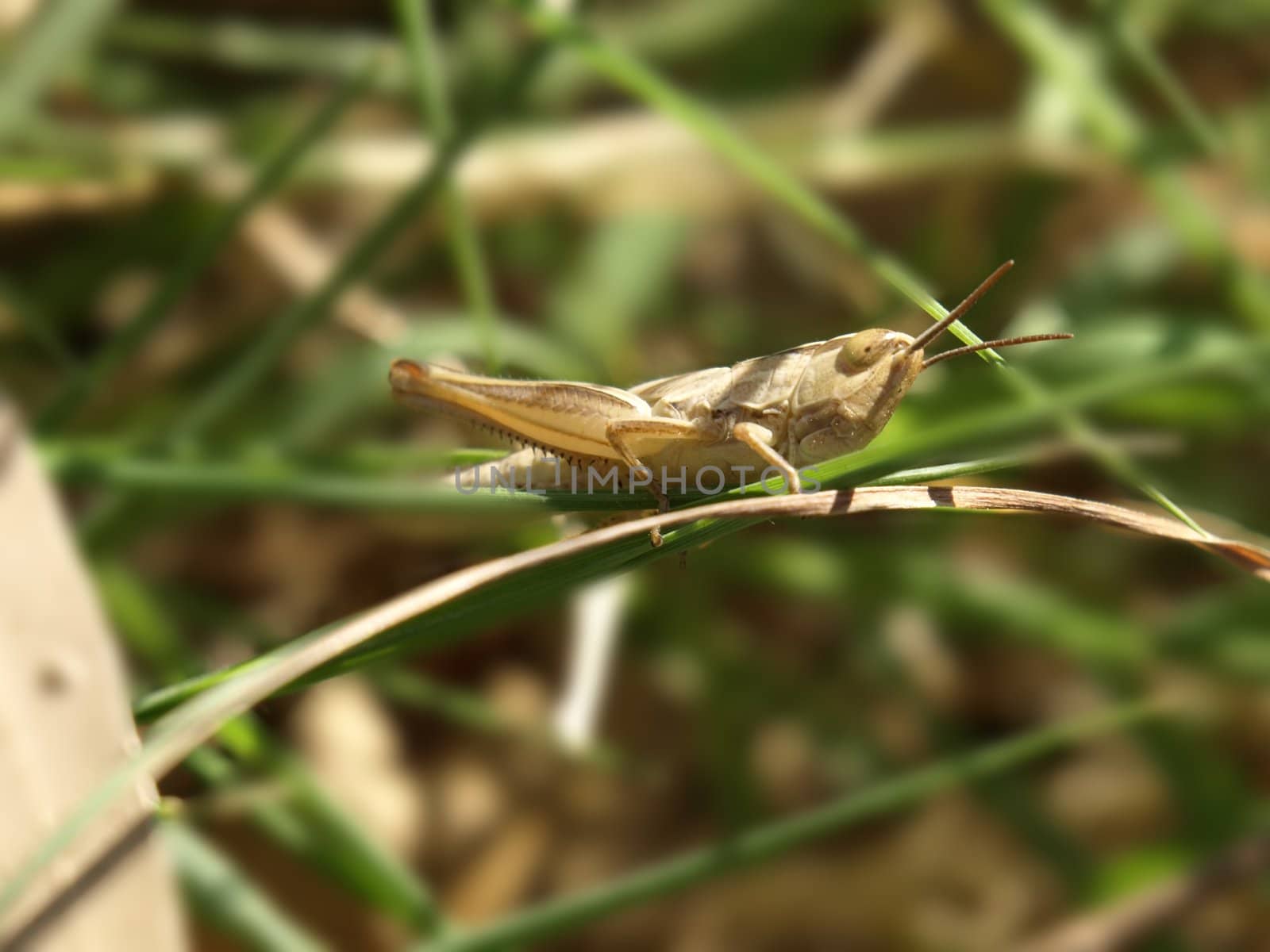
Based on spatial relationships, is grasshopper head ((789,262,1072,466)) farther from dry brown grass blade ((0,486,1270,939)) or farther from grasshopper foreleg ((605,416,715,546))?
dry brown grass blade ((0,486,1270,939))

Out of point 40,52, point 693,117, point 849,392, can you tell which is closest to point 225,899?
point 849,392

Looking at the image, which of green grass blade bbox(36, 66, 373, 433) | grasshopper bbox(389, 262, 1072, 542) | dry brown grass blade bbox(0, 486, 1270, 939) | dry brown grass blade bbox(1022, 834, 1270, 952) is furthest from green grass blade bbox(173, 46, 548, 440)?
dry brown grass blade bbox(1022, 834, 1270, 952)

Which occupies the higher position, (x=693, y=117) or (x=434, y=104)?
(x=434, y=104)

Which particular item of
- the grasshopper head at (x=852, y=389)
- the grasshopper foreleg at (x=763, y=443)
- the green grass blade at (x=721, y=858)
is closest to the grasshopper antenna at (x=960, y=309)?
the grasshopper head at (x=852, y=389)

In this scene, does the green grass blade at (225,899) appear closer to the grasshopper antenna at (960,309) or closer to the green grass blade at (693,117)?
the grasshopper antenna at (960,309)

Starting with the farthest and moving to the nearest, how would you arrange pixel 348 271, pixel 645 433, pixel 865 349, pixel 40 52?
1. pixel 40 52
2. pixel 348 271
3. pixel 645 433
4. pixel 865 349

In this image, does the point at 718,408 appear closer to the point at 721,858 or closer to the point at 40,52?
the point at 721,858

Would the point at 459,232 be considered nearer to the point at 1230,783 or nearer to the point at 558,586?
the point at 558,586

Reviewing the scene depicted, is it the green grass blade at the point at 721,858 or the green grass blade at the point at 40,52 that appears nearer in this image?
the green grass blade at the point at 721,858

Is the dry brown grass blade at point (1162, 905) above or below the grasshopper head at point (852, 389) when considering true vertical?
below
